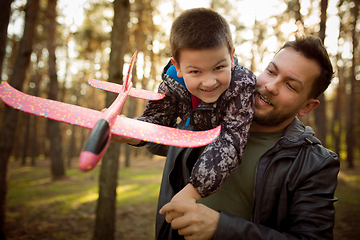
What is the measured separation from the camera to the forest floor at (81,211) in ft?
19.1

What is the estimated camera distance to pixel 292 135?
69.1 inches

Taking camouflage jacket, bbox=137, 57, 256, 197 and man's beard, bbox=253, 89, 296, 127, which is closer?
camouflage jacket, bbox=137, 57, 256, 197

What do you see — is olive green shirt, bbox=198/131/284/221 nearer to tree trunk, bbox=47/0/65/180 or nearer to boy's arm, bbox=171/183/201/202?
boy's arm, bbox=171/183/201/202

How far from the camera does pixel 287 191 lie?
158 centimetres

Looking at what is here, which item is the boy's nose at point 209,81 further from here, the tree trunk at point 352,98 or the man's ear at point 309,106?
the tree trunk at point 352,98

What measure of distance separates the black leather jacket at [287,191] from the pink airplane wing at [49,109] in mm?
902

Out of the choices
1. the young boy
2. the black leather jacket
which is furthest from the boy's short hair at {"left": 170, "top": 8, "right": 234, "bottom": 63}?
the black leather jacket

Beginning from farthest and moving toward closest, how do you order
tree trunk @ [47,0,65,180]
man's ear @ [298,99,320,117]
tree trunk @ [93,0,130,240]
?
tree trunk @ [47,0,65,180], tree trunk @ [93,0,130,240], man's ear @ [298,99,320,117]

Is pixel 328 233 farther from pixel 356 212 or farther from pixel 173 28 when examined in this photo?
pixel 356 212

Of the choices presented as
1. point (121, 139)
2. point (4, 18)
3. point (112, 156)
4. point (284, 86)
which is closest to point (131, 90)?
point (121, 139)

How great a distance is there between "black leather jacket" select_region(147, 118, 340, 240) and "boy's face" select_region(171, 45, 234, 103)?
539 millimetres

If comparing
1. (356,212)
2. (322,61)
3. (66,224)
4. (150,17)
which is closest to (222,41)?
(322,61)

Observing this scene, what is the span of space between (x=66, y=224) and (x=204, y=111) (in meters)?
6.64

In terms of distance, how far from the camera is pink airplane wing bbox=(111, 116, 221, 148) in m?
0.92
